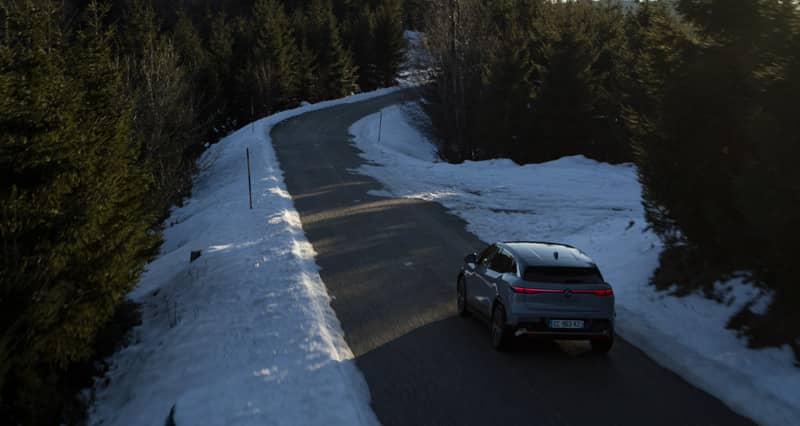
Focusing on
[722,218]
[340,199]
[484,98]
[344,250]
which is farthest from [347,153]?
[722,218]

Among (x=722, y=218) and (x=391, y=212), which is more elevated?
(x=722, y=218)

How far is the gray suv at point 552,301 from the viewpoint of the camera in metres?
9.51

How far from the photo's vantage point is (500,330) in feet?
32.6

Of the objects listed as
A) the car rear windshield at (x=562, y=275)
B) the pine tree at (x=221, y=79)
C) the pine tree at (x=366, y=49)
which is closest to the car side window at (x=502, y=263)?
the car rear windshield at (x=562, y=275)

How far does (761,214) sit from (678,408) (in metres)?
2.89

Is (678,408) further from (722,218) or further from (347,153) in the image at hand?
(347,153)

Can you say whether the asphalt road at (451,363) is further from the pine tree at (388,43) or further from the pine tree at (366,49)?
the pine tree at (388,43)

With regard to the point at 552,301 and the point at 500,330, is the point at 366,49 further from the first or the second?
the point at 552,301

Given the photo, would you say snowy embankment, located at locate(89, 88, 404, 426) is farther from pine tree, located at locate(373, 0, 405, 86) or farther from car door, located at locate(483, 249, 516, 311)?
pine tree, located at locate(373, 0, 405, 86)

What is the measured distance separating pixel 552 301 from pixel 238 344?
15.9 ft

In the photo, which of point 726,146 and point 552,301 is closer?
point 552,301

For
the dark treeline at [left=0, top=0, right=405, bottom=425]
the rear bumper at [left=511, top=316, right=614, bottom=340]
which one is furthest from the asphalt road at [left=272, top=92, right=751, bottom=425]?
the dark treeline at [left=0, top=0, right=405, bottom=425]

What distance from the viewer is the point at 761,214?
9008 millimetres

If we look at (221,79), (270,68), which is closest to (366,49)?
(270,68)
